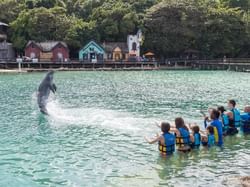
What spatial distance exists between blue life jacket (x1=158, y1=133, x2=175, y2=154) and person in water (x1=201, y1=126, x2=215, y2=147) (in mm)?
2001

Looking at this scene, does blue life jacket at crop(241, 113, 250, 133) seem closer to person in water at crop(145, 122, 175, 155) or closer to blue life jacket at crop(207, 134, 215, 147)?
blue life jacket at crop(207, 134, 215, 147)

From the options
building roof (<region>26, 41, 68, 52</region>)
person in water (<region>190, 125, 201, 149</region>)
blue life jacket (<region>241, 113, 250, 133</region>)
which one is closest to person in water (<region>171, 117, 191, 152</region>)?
person in water (<region>190, 125, 201, 149</region>)

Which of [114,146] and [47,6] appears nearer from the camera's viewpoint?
[114,146]

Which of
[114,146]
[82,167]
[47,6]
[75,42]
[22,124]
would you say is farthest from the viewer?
[47,6]

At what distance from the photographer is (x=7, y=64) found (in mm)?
89438

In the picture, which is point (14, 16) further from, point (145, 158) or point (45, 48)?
point (145, 158)

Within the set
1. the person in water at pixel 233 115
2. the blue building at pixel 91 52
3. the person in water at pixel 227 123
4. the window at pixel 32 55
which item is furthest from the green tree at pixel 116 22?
the person in water at pixel 227 123

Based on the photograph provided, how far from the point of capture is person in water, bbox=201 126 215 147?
1856cm

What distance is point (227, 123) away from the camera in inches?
824

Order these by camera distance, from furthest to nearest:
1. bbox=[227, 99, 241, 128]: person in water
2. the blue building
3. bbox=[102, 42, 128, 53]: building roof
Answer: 1. bbox=[102, 42, 128, 53]: building roof
2. the blue building
3. bbox=[227, 99, 241, 128]: person in water

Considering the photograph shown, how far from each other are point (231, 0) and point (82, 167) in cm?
10196

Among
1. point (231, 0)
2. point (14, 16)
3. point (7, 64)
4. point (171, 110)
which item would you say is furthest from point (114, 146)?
point (231, 0)

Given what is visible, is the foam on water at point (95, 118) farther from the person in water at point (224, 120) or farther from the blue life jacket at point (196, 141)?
the blue life jacket at point (196, 141)

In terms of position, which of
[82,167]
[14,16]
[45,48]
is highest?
[14,16]
